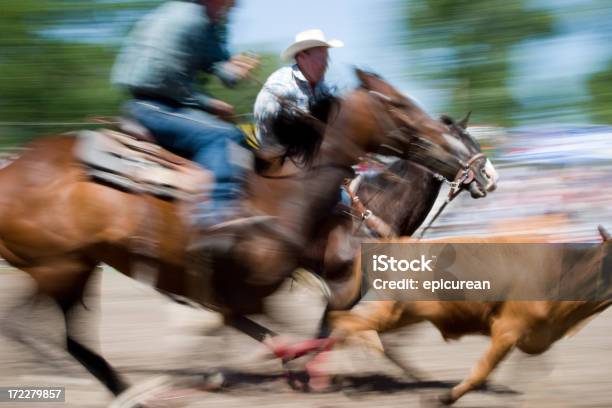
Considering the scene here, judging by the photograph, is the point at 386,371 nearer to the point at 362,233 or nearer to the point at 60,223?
the point at 362,233

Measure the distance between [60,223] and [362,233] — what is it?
6.11ft

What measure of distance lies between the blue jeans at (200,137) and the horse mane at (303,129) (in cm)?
24

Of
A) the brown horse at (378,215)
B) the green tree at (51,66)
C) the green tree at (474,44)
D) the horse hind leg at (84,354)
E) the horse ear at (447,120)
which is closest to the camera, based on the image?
the horse hind leg at (84,354)

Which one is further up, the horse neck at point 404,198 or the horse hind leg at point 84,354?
the horse neck at point 404,198

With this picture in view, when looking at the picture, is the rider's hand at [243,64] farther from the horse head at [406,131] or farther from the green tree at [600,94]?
the green tree at [600,94]

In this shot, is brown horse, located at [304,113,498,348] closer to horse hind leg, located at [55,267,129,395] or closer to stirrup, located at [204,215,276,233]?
stirrup, located at [204,215,276,233]

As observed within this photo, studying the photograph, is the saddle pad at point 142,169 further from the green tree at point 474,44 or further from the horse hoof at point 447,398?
the green tree at point 474,44

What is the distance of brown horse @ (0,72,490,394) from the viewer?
4777 millimetres

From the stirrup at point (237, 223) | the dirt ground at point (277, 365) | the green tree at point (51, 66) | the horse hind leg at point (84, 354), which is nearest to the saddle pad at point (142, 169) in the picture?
the stirrup at point (237, 223)

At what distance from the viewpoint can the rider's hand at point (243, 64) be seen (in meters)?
4.94

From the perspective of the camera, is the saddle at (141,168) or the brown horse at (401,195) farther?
the brown horse at (401,195)

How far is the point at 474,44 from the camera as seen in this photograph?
15.1 meters

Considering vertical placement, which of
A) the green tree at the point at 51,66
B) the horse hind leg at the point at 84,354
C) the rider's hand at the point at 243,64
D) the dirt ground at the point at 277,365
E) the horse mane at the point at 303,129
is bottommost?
the green tree at the point at 51,66

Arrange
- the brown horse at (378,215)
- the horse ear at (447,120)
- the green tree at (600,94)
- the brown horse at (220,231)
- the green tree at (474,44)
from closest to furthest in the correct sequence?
the brown horse at (220,231) → the brown horse at (378,215) → the horse ear at (447,120) → the green tree at (474,44) → the green tree at (600,94)
